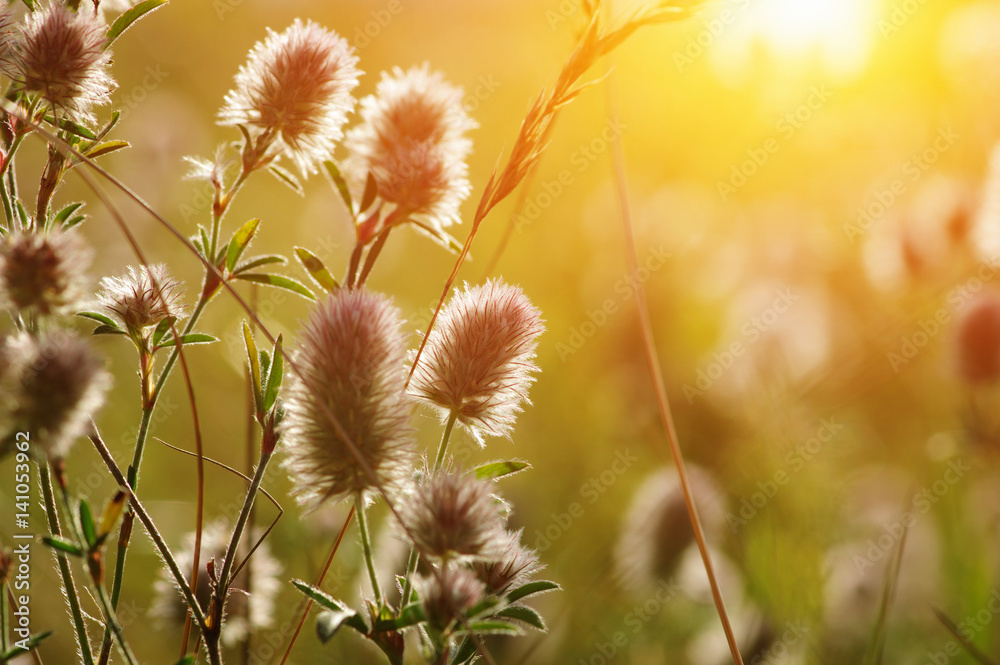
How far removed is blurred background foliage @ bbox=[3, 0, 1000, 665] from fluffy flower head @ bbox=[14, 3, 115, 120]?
2.57 ft

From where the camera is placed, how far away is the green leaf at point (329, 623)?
80 cm

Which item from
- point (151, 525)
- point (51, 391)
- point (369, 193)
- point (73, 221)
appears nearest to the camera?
point (51, 391)

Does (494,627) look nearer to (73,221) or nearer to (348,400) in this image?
(348,400)

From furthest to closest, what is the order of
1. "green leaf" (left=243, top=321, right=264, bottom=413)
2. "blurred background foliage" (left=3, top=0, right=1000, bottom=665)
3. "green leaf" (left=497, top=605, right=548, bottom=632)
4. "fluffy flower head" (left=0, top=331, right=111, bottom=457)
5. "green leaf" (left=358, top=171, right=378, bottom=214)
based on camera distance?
"blurred background foliage" (left=3, top=0, right=1000, bottom=665)
"green leaf" (left=358, top=171, right=378, bottom=214)
"green leaf" (left=243, top=321, right=264, bottom=413)
"green leaf" (left=497, top=605, right=548, bottom=632)
"fluffy flower head" (left=0, top=331, right=111, bottom=457)

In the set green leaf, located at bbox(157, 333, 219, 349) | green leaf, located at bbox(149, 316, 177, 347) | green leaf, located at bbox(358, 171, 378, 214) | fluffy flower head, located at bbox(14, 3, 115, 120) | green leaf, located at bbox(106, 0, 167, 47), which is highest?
green leaf, located at bbox(106, 0, 167, 47)

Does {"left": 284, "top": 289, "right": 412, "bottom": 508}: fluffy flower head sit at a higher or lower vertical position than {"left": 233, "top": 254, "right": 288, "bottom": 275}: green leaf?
lower

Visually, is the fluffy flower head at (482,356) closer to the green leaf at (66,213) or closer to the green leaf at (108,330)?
the green leaf at (108,330)

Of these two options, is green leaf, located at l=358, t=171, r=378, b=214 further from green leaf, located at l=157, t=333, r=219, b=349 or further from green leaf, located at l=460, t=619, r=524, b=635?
green leaf, located at l=460, t=619, r=524, b=635

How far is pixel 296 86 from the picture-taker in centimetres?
119

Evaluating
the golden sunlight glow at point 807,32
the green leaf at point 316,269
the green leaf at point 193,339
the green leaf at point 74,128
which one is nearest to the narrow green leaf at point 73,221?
the green leaf at point 74,128

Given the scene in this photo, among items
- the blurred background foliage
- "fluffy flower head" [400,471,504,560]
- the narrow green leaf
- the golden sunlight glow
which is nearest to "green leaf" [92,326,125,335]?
the narrow green leaf

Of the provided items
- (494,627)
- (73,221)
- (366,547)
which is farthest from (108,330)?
(494,627)

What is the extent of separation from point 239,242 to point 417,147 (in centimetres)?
32

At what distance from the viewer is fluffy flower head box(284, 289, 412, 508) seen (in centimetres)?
96
